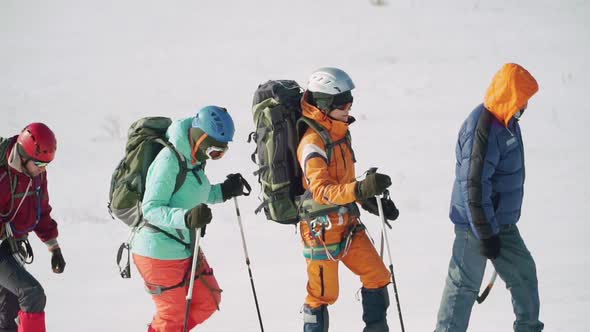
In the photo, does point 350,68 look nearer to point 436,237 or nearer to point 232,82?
point 232,82

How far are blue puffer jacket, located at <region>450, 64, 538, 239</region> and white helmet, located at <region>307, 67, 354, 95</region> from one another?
2.99 ft

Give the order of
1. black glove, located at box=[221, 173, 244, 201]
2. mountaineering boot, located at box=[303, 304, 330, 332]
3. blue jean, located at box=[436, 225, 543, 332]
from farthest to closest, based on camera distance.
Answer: black glove, located at box=[221, 173, 244, 201], mountaineering boot, located at box=[303, 304, 330, 332], blue jean, located at box=[436, 225, 543, 332]

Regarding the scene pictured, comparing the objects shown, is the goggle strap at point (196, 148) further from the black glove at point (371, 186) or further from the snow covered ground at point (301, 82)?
the snow covered ground at point (301, 82)

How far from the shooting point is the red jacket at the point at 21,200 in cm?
609

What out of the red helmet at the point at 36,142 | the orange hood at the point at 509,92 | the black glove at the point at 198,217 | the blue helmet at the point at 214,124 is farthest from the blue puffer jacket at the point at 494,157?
the red helmet at the point at 36,142

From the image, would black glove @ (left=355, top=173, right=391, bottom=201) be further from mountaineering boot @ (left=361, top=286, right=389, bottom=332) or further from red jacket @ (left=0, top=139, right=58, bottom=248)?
red jacket @ (left=0, top=139, right=58, bottom=248)

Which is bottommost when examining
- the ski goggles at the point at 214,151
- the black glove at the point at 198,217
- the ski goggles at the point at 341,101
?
the black glove at the point at 198,217

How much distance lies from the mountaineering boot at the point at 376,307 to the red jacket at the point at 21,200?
104 inches

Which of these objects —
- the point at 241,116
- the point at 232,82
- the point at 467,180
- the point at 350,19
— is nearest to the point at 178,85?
the point at 232,82

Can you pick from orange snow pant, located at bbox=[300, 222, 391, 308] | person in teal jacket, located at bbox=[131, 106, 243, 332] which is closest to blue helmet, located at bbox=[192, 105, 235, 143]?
person in teal jacket, located at bbox=[131, 106, 243, 332]

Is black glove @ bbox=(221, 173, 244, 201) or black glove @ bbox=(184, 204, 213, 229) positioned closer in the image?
black glove @ bbox=(184, 204, 213, 229)

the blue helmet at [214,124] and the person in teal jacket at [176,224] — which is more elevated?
the blue helmet at [214,124]

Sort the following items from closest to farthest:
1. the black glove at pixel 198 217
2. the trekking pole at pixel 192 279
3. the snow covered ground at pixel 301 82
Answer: the black glove at pixel 198 217, the trekking pole at pixel 192 279, the snow covered ground at pixel 301 82

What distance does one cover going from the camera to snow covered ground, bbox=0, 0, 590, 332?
8430mm
